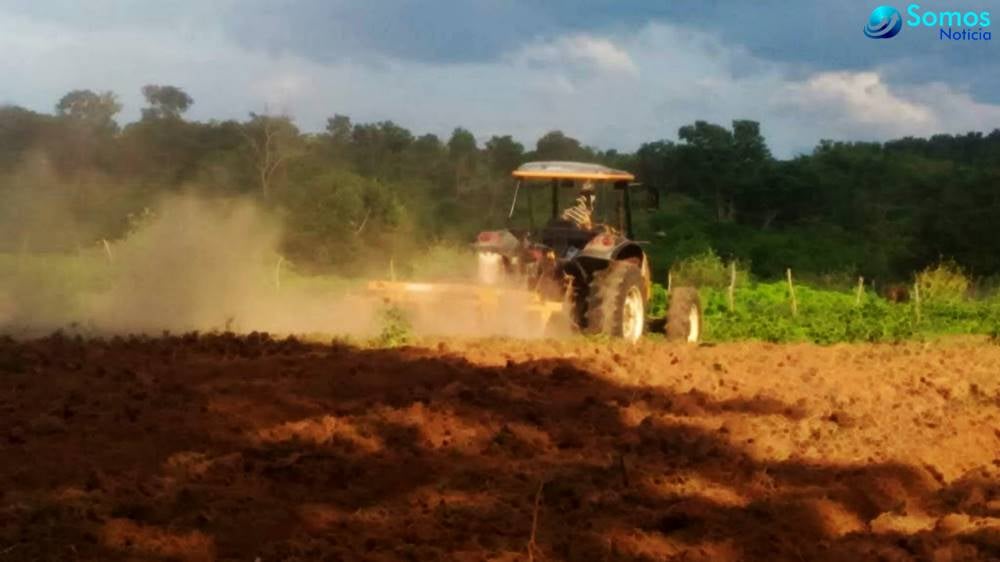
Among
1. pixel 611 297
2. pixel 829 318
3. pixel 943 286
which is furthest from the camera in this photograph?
pixel 943 286

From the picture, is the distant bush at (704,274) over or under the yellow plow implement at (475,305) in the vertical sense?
→ under

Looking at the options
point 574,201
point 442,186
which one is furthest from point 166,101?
point 574,201

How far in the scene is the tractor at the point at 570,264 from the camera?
1371 centimetres

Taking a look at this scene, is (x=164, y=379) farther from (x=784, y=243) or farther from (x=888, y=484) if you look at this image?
(x=784, y=243)

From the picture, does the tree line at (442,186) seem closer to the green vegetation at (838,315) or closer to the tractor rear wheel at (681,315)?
the green vegetation at (838,315)

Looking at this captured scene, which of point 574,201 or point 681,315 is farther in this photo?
point 681,315

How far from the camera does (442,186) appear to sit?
49312mm

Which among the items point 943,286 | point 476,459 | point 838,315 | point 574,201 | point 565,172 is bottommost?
point 943,286

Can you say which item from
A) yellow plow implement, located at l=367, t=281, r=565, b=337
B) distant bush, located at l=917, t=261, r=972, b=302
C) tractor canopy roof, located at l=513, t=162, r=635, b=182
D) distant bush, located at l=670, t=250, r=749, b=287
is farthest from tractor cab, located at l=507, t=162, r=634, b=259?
distant bush, located at l=670, t=250, r=749, b=287

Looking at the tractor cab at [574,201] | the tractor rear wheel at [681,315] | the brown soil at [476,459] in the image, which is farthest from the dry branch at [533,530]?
the tractor rear wheel at [681,315]

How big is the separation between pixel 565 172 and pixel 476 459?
7725mm

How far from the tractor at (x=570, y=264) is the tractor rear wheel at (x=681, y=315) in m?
0.40

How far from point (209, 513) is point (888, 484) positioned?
388 centimetres

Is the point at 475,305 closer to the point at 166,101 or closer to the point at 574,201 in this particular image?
the point at 574,201
